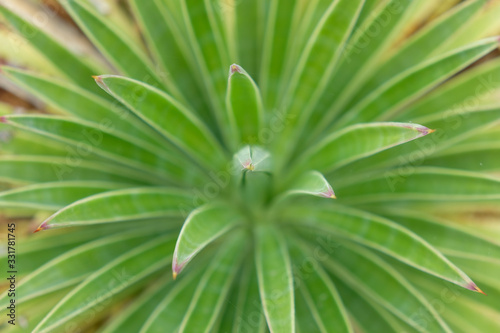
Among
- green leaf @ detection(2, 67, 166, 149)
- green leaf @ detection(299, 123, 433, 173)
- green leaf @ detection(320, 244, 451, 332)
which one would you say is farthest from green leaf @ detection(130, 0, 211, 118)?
green leaf @ detection(320, 244, 451, 332)

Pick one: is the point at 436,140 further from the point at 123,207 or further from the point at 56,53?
the point at 56,53

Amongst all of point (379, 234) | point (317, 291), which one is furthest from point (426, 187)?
point (317, 291)

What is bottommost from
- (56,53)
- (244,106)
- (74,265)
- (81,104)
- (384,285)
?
(384,285)

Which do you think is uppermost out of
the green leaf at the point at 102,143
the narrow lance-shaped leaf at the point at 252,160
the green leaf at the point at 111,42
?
the green leaf at the point at 111,42

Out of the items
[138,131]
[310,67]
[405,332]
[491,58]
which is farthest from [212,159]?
[491,58]

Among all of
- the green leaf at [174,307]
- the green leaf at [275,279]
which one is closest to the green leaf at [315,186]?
the green leaf at [275,279]

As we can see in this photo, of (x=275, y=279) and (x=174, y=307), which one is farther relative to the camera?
(x=174, y=307)

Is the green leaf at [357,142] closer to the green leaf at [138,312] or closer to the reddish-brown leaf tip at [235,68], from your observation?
the reddish-brown leaf tip at [235,68]
